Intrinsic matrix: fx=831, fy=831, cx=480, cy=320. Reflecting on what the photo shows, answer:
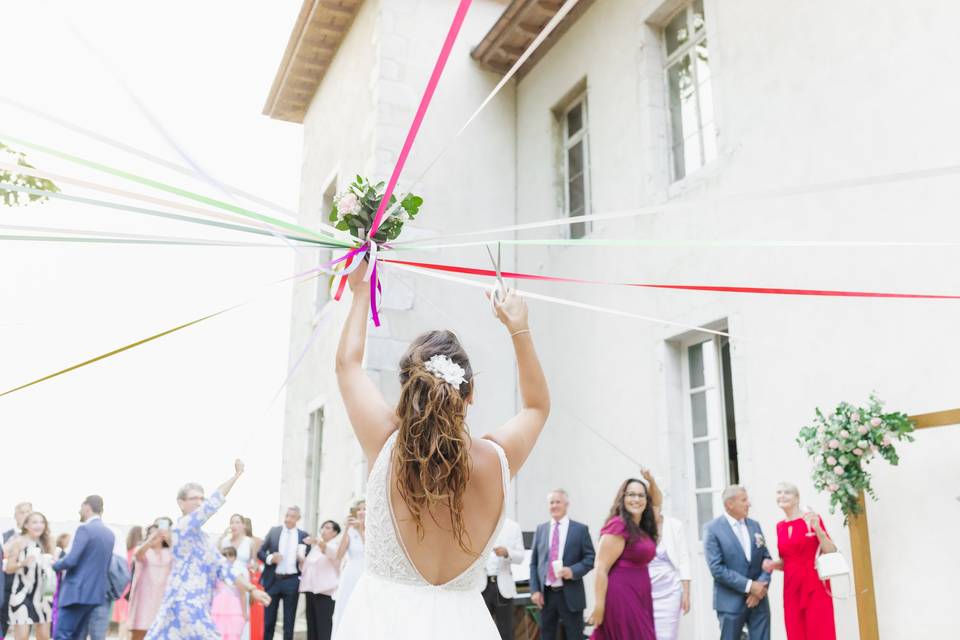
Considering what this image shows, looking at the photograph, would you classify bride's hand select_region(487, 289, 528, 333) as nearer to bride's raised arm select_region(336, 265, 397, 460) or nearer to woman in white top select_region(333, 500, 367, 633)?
bride's raised arm select_region(336, 265, 397, 460)

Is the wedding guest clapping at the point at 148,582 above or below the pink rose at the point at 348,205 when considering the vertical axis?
below

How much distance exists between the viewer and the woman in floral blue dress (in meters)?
5.79

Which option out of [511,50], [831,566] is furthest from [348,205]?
[511,50]

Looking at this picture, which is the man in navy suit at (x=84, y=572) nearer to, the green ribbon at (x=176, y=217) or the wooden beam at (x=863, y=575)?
the green ribbon at (x=176, y=217)

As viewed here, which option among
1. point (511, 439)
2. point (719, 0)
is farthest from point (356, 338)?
point (719, 0)

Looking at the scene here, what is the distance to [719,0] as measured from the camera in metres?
8.48

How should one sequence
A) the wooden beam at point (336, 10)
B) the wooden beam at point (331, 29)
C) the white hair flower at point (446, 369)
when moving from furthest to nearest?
1. the wooden beam at point (331, 29)
2. the wooden beam at point (336, 10)
3. the white hair flower at point (446, 369)

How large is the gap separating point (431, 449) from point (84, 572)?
261 inches

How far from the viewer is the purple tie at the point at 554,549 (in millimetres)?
7332

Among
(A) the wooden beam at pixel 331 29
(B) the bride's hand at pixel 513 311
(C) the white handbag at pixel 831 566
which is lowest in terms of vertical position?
(C) the white handbag at pixel 831 566

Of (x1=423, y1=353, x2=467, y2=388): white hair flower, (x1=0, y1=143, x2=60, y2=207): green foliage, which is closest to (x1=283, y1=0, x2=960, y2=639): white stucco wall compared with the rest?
(x1=423, y1=353, x2=467, y2=388): white hair flower

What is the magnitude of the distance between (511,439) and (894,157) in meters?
5.35

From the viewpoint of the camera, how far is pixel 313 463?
1339 cm

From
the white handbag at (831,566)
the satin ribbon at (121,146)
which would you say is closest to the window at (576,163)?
the white handbag at (831,566)
